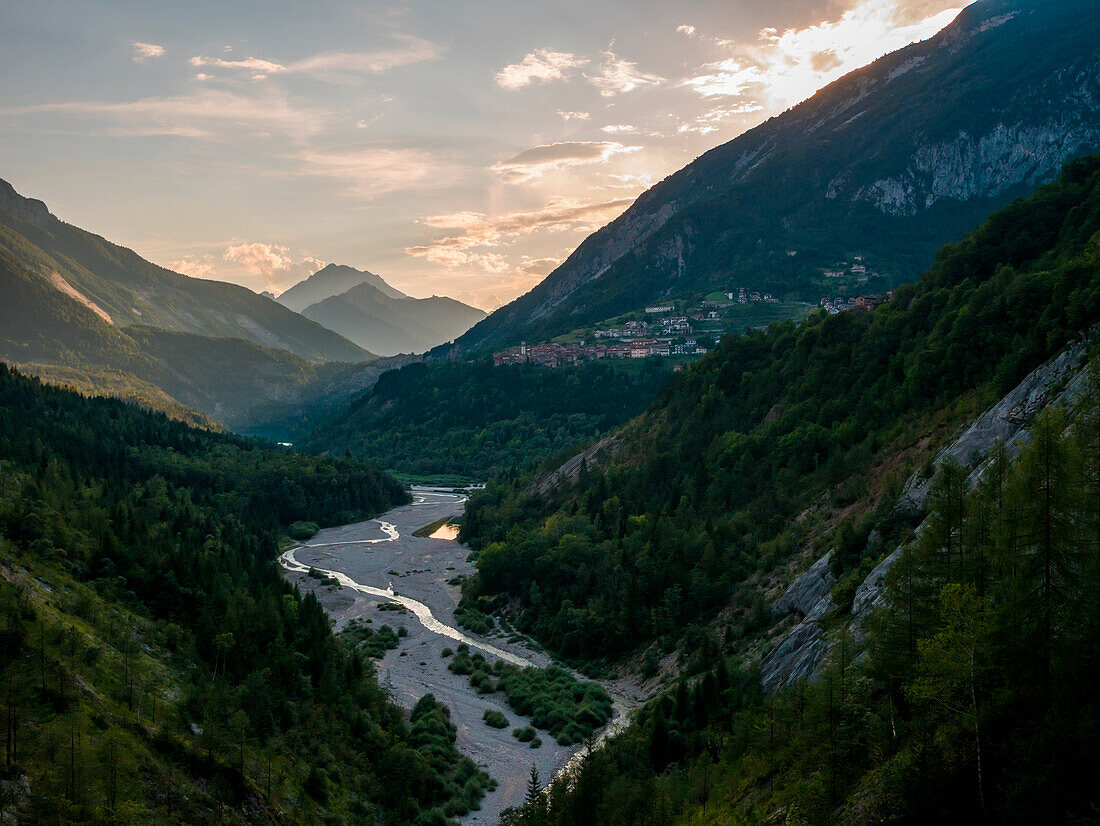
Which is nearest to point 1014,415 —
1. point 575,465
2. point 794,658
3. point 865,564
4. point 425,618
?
point 865,564

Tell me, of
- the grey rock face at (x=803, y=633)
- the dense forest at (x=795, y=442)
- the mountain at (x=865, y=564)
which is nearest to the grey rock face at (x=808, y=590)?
the grey rock face at (x=803, y=633)

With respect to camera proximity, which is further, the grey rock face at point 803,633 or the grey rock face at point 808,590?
the grey rock face at point 808,590

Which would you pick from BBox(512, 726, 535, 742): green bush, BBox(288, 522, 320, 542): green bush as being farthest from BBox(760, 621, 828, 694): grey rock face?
BBox(288, 522, 320, 542): green bush

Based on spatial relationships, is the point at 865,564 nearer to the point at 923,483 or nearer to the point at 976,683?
the point at 923,483

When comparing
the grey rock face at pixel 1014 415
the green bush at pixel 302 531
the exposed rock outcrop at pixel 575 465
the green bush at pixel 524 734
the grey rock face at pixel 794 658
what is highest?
the grey rock face at pixel 1014 415

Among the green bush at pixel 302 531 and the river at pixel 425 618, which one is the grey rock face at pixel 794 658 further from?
the green bush at pixel 302 531

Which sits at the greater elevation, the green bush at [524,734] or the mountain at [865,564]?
the mountain at [865,564]
